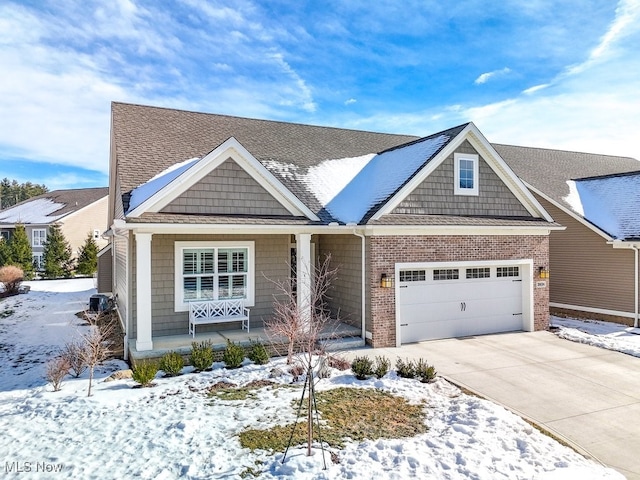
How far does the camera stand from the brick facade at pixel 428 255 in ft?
38.6

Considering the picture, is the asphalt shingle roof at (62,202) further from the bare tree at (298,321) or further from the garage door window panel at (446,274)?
the garage door window panel at (446,274)

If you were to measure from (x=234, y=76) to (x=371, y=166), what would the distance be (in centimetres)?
661

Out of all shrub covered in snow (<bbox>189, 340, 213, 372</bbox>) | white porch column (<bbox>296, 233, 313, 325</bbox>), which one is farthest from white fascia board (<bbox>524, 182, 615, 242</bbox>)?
shrub covered in snow (<bbox>189, 340, 213, 372</bbox>)

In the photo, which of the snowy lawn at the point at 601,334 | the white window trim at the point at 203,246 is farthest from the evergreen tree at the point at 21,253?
the snowy lawn at the point at 601,334

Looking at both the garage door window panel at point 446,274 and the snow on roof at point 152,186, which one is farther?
the garage door window panel at point 446,274

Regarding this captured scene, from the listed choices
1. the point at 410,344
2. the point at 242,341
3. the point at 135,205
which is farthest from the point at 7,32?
the point at 410,344

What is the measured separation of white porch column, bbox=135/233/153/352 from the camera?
404 inches

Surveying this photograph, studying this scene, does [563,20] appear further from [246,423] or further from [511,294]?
[246,423]

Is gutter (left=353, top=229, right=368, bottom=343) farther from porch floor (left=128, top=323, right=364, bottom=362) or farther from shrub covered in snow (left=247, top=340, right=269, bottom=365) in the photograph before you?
shrub covered in snow (left=247, top=340, right=269, bottom=365)

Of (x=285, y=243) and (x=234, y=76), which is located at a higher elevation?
(x=234, y=76)

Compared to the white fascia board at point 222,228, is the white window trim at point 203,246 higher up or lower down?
lower down

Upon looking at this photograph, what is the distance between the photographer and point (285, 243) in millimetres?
13328

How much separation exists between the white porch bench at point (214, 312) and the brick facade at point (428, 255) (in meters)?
3.64

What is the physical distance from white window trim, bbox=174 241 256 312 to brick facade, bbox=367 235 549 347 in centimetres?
343
